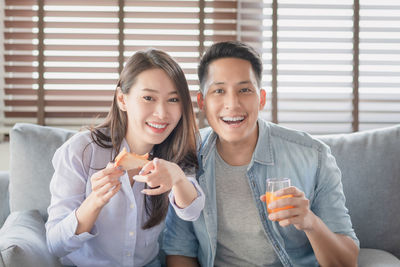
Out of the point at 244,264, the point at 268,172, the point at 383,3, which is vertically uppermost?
the point at 383,3

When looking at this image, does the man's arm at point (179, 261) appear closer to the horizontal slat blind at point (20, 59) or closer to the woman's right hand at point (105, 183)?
the woman's right hand at point (105, 183)

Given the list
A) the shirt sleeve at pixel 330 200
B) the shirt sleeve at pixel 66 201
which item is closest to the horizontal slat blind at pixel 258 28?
the shirt sleeve at pixel 330 200

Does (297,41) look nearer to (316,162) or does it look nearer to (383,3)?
(383,3)

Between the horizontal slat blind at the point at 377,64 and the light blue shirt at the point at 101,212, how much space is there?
1.93 metres

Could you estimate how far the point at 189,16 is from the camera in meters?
2.79

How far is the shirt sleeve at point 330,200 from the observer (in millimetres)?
1601

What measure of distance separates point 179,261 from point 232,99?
29.4 inches

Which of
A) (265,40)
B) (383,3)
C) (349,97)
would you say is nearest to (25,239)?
(265,40)

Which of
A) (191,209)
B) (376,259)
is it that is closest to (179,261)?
(191,209)

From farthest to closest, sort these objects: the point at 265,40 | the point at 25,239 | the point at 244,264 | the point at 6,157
A: the point at 265,40 → the point at 6,157 → the point at 244,264 → the point at 25,239

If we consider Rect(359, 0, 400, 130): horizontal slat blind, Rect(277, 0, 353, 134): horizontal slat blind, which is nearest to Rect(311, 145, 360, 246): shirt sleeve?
Rect(277, 0, 353, 134): horizontal slat blind

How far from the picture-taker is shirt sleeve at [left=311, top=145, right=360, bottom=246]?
1.60 metres

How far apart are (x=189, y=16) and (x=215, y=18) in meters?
0.19

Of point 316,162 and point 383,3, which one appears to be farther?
point 383,3
